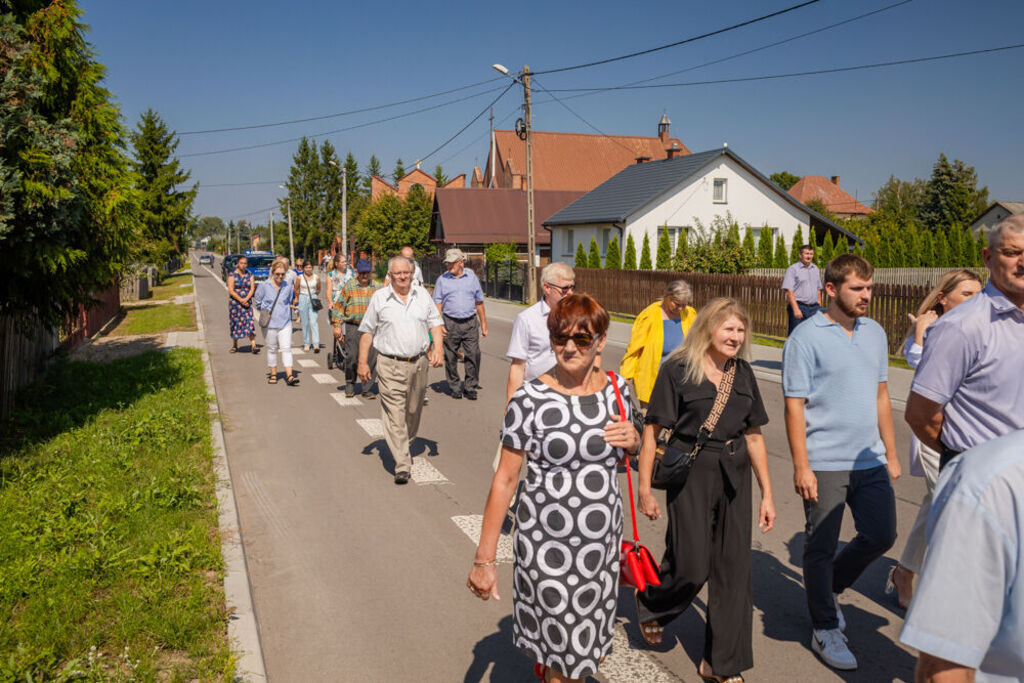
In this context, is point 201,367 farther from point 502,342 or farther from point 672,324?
point 672,324

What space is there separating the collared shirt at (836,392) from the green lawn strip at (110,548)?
303cm

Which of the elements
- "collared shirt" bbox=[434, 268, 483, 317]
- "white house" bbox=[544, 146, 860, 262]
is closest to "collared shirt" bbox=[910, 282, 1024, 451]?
"collared shirt" bbox=[434, 268, 483, 317]

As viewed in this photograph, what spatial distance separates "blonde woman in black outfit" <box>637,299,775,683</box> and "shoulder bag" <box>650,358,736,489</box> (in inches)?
0.9

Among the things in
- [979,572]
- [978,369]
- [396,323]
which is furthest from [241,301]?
[979,572]

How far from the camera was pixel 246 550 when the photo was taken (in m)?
5.56

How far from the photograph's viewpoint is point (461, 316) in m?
11.1

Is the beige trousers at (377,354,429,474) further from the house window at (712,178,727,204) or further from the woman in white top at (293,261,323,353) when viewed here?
the house window at (712,178,727,204)

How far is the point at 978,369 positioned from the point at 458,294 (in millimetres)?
8363

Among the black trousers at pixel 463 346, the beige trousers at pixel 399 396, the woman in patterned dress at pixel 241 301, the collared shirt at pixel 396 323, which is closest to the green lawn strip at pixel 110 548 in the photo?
the beige trousers at pixel 399 396

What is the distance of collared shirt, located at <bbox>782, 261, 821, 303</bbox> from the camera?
12680mm

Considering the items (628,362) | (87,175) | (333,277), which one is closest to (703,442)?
(628,362)

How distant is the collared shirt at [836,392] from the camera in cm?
399

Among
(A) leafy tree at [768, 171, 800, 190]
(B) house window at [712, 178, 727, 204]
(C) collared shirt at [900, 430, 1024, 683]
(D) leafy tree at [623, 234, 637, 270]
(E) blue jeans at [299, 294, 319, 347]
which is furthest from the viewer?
(A) leafy tree at [768, 171, 800, 190]

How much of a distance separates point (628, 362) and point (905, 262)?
3230cm
